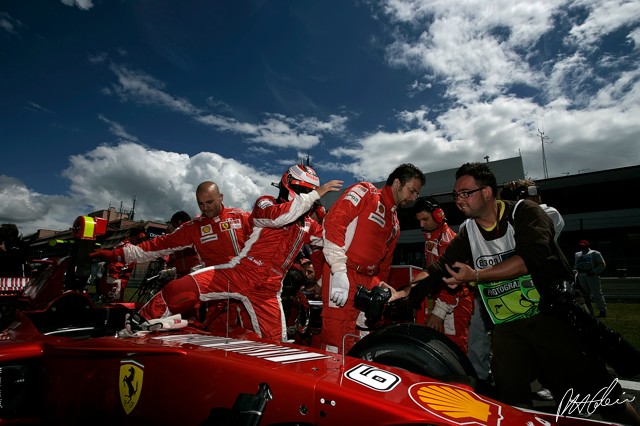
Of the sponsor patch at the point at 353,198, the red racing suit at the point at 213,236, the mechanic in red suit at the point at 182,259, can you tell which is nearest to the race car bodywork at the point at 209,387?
the sponsor patch at the point at 353,198

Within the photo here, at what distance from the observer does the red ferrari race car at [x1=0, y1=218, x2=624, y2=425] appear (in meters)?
1.12

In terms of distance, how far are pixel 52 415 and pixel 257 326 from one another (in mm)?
1600

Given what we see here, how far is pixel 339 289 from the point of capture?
2990mm

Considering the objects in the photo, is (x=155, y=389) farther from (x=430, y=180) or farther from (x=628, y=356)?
(x=430, y=180)

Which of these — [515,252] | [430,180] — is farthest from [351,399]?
[430,180]

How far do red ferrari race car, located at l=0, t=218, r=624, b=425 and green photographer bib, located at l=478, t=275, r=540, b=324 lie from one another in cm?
50

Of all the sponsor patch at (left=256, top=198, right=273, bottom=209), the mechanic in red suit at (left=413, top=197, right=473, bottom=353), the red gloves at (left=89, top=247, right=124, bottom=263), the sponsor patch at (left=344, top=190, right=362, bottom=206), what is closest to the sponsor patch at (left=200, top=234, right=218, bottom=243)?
the red gloves at (left=89, top=247, right=124, bottom=263)

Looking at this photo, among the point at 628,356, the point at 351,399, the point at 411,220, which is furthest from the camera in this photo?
the point at 411,220

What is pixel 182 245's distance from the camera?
4.25m

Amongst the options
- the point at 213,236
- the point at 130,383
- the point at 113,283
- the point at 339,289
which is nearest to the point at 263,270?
the point at 339,289

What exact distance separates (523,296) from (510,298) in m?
0.07

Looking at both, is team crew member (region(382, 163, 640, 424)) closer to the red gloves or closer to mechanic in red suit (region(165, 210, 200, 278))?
the red gloves

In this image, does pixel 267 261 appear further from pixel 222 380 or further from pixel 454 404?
pixel 454 404
